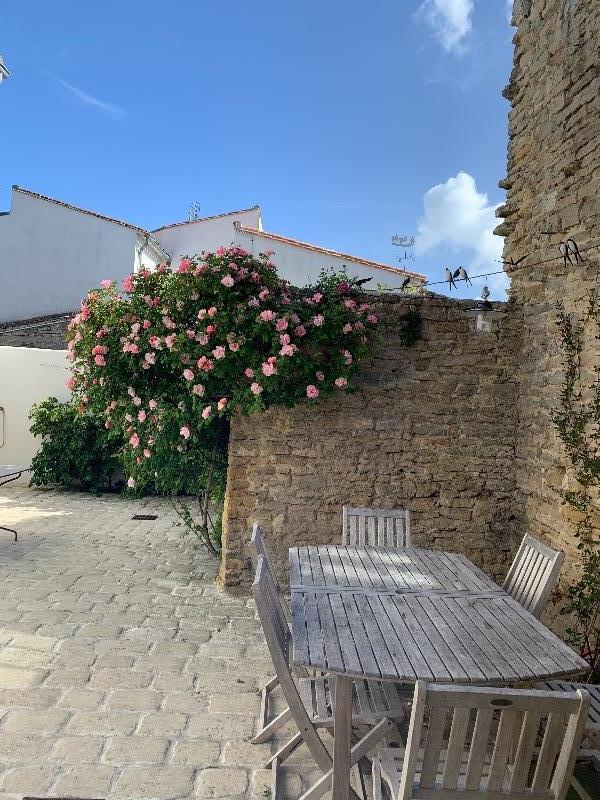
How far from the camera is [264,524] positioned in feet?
18.1

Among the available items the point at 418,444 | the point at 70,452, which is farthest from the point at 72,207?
the point at 418,444

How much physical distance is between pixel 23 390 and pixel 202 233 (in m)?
9.48

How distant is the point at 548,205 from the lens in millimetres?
4961

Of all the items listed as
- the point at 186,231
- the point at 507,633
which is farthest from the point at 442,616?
the point at 186,231

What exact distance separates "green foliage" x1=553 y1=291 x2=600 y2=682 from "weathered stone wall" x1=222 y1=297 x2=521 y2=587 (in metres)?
0.85

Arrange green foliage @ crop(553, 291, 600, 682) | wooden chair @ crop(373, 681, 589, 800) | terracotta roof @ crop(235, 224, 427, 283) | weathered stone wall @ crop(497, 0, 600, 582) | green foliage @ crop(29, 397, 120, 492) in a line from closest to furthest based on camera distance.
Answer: wooden chair @ crop(373, 681, 589, 800), green foliage @ crop(553, 291, 600, 682), weathered stone wall @ crop(497, 0, 600, 582), green foliage @ crop(29, 397, 120, 492), terracotta roof @ crop(235, 224, 427, 283)

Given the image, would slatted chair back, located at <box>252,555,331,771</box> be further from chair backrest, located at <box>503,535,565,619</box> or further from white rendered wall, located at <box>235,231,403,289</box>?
white rendered wall, located at <box>235,231,403,289</box>

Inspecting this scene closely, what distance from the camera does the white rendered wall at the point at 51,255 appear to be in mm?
15492

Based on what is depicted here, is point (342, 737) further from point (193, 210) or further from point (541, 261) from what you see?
point (193, 210)

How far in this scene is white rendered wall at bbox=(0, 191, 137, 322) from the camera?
50.8ft

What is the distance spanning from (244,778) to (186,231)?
17659mm

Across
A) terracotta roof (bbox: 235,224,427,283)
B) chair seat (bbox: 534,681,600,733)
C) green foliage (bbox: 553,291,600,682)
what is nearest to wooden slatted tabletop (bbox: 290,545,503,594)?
chair seat (bbox: 534,681,600,733)

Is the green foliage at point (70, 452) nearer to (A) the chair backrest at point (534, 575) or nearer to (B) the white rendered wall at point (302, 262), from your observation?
(B) the white rendered wall at point (302, 262)

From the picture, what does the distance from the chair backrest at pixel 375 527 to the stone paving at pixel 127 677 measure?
100cm
